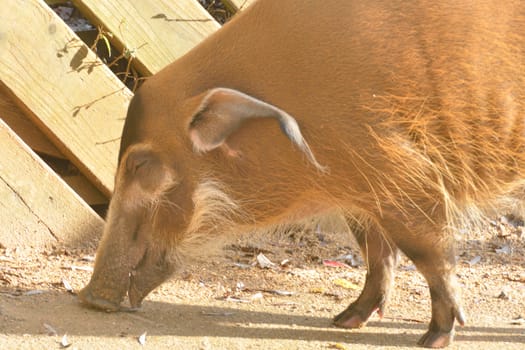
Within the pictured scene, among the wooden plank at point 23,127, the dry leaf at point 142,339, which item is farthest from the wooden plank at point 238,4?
the dry leaf at point 142,339

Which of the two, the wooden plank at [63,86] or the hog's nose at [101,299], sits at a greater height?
the wooden plank at [63,86]

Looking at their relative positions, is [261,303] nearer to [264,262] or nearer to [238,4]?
[264,262]

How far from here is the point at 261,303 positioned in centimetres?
521

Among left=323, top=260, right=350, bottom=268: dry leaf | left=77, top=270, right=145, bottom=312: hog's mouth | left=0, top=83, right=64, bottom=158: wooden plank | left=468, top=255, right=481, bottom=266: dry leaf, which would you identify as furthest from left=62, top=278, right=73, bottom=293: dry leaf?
left=468, top=255, right=481, bottom=266: dry leaf

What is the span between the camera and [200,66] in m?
4.60

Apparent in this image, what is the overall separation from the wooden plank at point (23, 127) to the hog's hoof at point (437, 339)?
95.7 inches

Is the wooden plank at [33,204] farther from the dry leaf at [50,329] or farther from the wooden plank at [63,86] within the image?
the dry leaf at [50,329]

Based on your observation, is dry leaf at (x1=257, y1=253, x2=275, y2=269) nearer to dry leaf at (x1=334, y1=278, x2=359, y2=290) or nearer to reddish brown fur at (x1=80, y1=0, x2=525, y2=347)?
dry leaf at (x1=334, y1=278, x2=359, y2=290)

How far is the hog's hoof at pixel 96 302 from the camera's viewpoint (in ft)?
15.5

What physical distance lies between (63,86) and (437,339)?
2456mm

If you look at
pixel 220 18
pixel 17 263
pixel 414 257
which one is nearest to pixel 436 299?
pixel 414 257

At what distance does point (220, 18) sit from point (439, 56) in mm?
2659

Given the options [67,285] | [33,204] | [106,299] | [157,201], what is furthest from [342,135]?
[33,204]

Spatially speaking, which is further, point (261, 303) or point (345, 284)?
point (345, 284)
